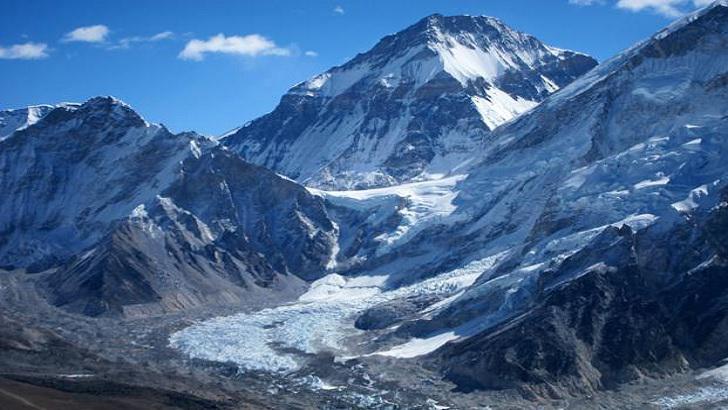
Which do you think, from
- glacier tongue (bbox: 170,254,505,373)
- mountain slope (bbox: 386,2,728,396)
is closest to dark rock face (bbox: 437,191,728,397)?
mountain slope (bbox: 386,2,728,396)

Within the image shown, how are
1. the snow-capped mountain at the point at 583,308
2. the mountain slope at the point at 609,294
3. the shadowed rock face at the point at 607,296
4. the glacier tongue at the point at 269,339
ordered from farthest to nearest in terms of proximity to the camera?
the glacier tongue at the point at 269,339 < the snow-capped mountain at the point at 583,308 < the mountain slope at the point at 609,294 < the shadowed rock face at the point at 607,296

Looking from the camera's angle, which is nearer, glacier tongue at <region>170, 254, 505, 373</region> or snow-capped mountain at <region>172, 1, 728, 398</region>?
snow-capped mountain at <region>172, 1, 728, 398</region>

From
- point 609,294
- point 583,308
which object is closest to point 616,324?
point 583,308

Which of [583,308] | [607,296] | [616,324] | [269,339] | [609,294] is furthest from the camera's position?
[269,339]

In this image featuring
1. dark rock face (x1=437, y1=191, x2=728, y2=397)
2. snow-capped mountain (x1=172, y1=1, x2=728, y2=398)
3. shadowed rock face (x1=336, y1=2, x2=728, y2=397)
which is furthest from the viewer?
snow-capped mountain (x1=172, y1=1, x2=728, y2=398)

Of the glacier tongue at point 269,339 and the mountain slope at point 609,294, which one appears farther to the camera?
the glacier tongue at point 269,339

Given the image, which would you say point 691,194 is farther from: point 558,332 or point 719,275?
point 558,332

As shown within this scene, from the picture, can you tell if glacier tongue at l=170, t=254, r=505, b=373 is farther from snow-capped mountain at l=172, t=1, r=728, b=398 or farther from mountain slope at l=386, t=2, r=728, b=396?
mountain slope at l=386, t=2, r=728, b=396

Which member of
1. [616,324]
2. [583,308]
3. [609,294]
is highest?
[609,294]

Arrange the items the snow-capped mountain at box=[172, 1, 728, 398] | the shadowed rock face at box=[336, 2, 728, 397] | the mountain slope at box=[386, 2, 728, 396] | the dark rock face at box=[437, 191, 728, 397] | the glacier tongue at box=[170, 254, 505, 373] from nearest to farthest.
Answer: the dark rock face at box=[437, 191, 728, 397] → the shadowed rock face at box=[336, 2, 728, 397] → the mountain slope at box=[386, 2, 728, 396] → the snow-capped mountain at box=[172, 1, 728, 398] → the glacier tongue at box=[170, 254, 505, 373]

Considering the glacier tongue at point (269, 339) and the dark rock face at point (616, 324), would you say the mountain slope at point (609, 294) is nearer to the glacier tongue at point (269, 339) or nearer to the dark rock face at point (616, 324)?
the dark rock face at point (616, 324)

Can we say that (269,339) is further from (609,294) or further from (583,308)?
(609,294)

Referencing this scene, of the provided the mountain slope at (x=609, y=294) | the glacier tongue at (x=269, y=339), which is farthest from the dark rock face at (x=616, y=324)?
the glacier tongue at (x=269, y=339)
